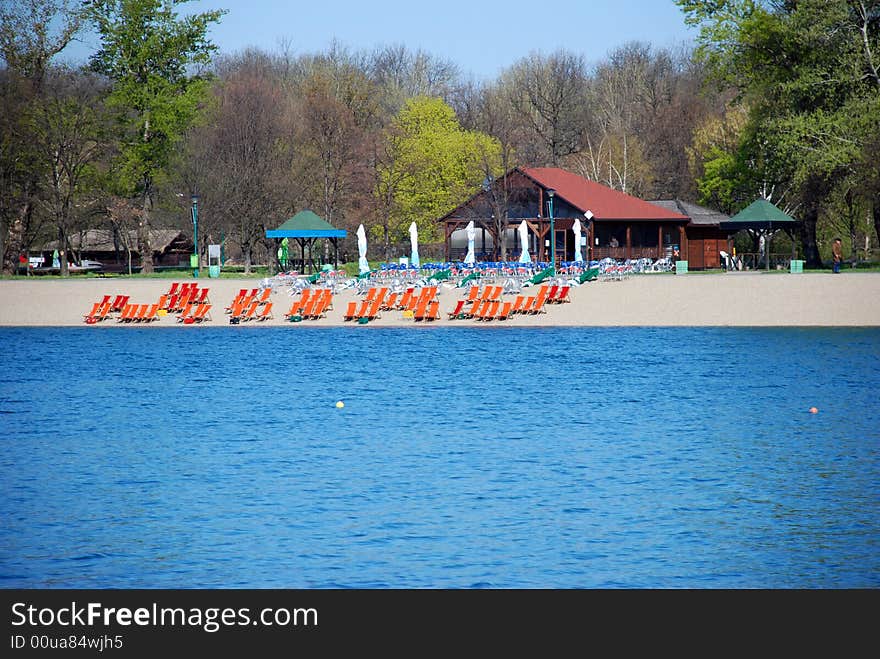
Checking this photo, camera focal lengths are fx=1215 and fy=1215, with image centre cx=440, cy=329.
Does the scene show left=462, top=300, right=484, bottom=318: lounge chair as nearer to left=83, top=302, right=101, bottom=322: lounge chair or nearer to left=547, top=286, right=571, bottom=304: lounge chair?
left=547, top=286, right=571, bottom=304: lounge chair

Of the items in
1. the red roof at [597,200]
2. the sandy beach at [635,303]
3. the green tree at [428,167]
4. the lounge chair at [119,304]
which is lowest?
the sandy beach at [635,303]

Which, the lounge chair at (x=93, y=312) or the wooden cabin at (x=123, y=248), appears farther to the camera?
the wooden cabin at (x=123, y=248)

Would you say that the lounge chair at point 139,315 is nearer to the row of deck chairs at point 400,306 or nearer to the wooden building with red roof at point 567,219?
the row of deck chairs at point 400,306

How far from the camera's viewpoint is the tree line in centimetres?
5425

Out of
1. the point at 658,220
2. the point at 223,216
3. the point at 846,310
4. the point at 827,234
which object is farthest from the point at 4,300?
the point at 827,234

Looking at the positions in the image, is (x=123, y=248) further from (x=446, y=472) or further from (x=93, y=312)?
(x=446, y=472)

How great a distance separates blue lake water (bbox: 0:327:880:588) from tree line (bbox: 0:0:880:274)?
30164mm

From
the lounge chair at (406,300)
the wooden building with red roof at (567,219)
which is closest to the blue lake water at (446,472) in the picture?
the lounge chair at (406,300)

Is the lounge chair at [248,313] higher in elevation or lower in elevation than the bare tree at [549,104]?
lower

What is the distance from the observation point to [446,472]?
14703 millimetres

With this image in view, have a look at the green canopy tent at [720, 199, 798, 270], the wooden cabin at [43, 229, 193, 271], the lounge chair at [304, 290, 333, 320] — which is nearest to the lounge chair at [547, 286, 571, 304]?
the lounge chair at [304, 290, 333, 320]

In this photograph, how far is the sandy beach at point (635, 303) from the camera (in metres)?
34.1

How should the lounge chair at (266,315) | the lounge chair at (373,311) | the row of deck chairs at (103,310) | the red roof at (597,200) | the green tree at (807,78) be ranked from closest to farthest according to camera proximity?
the lounge chair at (373,311) → the row of deck chairs at (103,310) → the lounge chair at (266,315) → the green tree at (807,78) → the red roof at (597,200)
